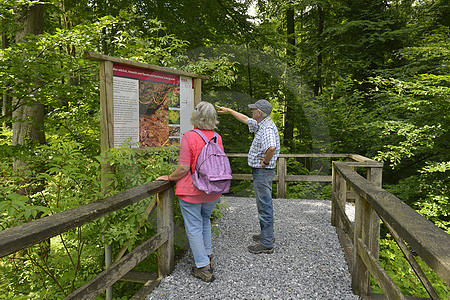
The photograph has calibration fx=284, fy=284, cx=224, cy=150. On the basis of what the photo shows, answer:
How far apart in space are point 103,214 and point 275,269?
213cm

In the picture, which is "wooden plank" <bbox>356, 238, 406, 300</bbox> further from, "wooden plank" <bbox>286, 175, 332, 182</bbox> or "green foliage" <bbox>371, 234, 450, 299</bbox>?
"wooden plank" <bbox>286, 175, 332, 182</bbox>

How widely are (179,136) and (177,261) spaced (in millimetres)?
1568

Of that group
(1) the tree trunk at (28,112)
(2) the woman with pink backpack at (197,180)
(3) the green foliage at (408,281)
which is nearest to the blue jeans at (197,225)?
(2) the woman with pink backpack at (197,180)

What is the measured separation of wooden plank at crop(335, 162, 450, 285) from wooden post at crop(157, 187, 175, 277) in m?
1.94

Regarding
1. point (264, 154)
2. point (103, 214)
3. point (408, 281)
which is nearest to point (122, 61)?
point (103, 214)

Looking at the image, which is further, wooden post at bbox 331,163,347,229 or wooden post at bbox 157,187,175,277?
wooden post at bbox 331,163,347,229

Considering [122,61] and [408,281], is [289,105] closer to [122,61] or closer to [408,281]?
[408,281]

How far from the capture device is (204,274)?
9.71 feet

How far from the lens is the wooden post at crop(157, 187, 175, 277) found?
9.86 ft

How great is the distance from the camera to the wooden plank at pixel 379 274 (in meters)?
1.72

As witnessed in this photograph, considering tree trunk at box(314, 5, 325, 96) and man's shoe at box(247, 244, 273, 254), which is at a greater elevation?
tree trunk at box(314, 5, 325, 96)

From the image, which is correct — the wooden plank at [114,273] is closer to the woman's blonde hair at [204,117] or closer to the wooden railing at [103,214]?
the wooden railing at [103,214]

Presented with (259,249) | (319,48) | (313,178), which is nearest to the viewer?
(259,249)

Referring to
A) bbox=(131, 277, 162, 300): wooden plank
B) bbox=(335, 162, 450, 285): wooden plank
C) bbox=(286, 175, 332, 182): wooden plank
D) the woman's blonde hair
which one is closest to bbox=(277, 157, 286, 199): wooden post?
bbox=(286, 175, 332, 182): wooden plank
